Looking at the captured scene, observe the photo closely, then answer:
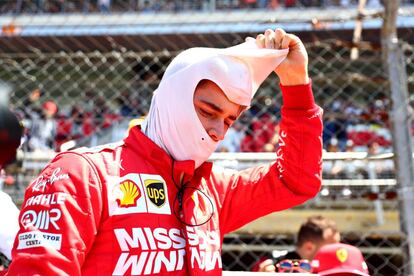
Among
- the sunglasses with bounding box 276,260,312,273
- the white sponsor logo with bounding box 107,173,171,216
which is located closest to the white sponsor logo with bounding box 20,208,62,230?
the white sponsor logo with bounding box 107,173,171,216

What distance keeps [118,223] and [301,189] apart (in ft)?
1.56

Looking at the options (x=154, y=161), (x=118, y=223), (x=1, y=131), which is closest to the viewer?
(x=1, y=131)

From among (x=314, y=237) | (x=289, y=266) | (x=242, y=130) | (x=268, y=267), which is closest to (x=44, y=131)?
(x=242, y=130)

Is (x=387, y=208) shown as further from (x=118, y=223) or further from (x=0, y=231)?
(x=118, y=223)

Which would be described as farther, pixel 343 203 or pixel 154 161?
pixel 343 203

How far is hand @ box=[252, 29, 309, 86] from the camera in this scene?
54.5 inches

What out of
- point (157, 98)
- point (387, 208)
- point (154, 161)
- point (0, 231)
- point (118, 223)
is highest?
point (157, 98)

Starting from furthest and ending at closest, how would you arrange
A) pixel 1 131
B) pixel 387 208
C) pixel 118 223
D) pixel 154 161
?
1. pixel 387 208
2. pixel 154 161
3. pixel 118 223
4. pixel 1 131

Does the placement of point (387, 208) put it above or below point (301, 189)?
below

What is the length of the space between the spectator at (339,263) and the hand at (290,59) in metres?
0.77

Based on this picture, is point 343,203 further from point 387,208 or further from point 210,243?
point 210,243

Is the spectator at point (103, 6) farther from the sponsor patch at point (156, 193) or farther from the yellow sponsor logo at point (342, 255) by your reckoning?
the sponsor patch at point (156, 193)

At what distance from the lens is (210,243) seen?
1.31 metres

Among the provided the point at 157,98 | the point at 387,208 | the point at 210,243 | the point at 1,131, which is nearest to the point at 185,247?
the point at 210,243
